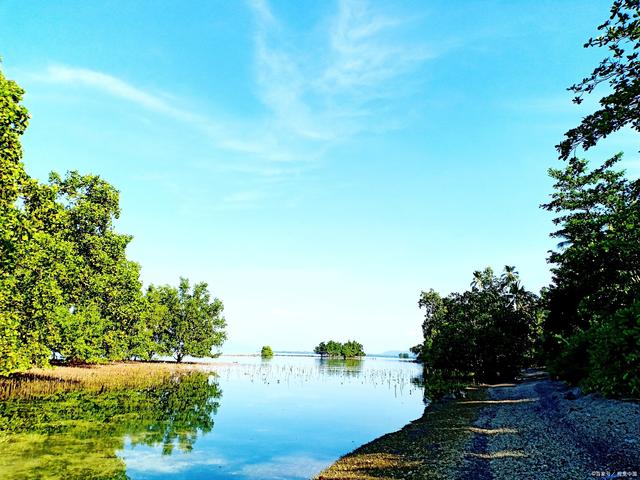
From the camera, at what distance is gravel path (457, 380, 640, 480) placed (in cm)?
1325

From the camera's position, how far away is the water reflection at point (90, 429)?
50.7 ft

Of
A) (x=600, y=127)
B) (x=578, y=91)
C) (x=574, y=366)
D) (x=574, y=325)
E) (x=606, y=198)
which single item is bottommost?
(x=574, y=366)

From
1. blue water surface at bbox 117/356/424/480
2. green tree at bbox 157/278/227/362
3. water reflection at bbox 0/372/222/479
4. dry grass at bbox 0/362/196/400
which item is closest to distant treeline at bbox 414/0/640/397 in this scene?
blue water surface at bbox 117/356/424/480

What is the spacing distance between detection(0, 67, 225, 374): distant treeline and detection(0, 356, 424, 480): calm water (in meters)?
5.98

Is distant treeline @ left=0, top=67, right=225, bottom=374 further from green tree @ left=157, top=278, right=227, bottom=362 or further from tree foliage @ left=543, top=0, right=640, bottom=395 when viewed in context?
tree foliage @ left=543, top=0, right=640, bottom=395

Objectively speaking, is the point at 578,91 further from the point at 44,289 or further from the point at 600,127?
the point at 44,289

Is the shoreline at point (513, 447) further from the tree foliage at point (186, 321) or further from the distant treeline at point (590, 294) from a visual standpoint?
the tree foliage at point (186, 321)

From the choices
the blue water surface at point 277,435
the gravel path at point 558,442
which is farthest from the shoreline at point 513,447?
the blue water surface at point 277,435

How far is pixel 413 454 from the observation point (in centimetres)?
1656

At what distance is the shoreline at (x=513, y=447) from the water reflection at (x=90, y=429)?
32.1 ft

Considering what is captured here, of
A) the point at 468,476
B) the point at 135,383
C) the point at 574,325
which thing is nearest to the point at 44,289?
the point at 135,383

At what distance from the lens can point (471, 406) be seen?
29.9 metres

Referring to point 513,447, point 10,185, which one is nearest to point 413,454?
point 513,447

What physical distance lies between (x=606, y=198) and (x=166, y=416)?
48.5m
